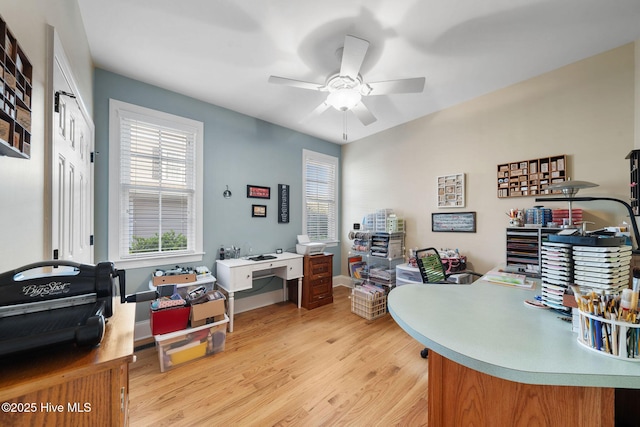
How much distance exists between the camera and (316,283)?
11.9 ft

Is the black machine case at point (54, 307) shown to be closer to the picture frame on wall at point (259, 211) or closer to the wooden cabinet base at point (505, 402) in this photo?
the wooden cabinet base at point (505, 402)

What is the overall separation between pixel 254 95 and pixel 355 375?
3207mm

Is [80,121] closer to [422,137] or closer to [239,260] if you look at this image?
[239,260]

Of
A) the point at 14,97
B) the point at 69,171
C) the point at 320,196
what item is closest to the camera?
the point at 14,97

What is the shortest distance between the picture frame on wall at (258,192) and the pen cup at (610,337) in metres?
3.40

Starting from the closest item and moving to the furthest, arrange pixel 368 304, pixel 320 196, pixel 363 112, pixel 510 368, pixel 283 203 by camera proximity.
A: pixel 510 368 < pixel 363 112 < pixel 368 304 < pixel 283 203 < pixel 320 196

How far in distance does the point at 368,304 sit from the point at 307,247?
3.96 ft

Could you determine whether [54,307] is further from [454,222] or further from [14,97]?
[454,222]

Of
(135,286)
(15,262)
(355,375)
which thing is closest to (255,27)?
(15,262)

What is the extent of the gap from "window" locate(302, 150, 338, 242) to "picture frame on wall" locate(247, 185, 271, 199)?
0.73 metres

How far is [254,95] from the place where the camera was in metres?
2.93

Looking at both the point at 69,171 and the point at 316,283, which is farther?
the point at 316,283

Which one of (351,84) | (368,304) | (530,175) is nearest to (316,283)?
(368,304)

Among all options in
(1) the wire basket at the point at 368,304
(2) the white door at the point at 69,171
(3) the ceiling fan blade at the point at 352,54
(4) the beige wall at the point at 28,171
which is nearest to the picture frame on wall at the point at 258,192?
(2) the white door at the point at 69,171
